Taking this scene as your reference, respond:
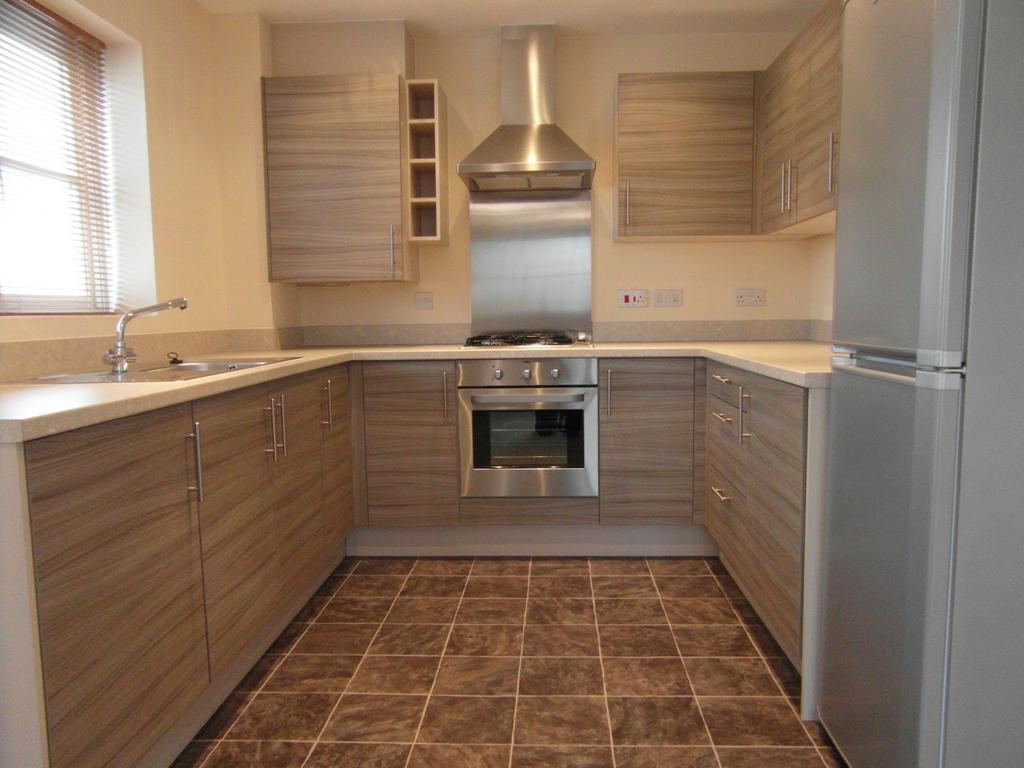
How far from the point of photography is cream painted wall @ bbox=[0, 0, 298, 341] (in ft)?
8.79

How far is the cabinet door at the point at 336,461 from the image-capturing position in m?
2.71

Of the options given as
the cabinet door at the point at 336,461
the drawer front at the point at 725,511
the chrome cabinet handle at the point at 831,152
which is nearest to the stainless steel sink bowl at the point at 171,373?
the cabinet door at the point at 336,461

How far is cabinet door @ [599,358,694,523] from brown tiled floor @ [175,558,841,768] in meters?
0.32

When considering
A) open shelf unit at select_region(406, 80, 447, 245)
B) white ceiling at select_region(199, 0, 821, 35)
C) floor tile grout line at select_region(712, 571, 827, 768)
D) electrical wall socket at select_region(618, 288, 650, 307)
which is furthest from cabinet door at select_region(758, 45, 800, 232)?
floor tile grout line at select_region(712, 571, 827, 768)

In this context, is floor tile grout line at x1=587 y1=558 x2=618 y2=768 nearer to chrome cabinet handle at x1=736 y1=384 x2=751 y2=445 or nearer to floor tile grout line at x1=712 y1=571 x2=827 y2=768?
floor tile grout line at x1=712 y1=571 x2=827 y2=768

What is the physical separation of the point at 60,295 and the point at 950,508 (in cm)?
257

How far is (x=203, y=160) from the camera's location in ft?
10.1

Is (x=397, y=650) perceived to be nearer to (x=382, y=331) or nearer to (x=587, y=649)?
(x=587, y=649)

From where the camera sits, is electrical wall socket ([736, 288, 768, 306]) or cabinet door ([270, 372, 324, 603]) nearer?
cabinet door ([270, 372, 324, 603])

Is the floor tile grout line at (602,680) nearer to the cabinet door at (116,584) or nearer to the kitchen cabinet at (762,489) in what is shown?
the kitchen cabinet at (762,489)

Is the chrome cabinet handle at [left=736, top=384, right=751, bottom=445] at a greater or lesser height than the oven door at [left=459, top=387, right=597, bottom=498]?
greater

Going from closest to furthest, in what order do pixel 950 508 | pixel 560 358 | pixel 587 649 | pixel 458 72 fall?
pixel 950 508, pixel 587 649, pixel 560 358, pixel 458 72

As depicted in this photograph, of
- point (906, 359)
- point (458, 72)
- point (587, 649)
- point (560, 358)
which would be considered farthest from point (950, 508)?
point (458, 72)

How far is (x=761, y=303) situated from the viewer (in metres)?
3.59
